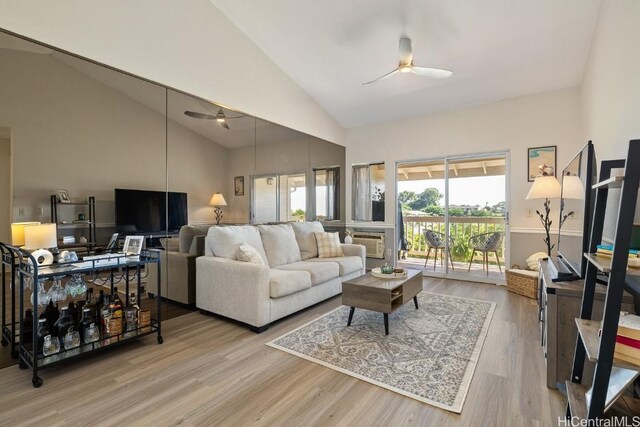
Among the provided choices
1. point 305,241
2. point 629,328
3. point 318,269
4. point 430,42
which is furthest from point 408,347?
point 430,42

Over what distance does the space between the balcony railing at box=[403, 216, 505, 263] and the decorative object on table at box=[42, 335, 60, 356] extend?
5057 mm

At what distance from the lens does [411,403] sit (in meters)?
1.81

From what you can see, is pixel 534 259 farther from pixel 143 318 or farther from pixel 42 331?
Result: pixel 42 331

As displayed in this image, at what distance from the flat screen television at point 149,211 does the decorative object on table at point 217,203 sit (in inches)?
15.1

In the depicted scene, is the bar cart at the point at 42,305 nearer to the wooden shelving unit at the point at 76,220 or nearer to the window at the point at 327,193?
the wooden shelving unit at the point at 76,220

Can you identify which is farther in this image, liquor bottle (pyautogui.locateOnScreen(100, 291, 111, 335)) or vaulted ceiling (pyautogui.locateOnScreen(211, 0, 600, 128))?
vaulted ceiling (pyautogui.locateOnScreen(211, 0, 600, 128))

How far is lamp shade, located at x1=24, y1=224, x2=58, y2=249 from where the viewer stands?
6.73ft

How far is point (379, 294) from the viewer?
2.70m

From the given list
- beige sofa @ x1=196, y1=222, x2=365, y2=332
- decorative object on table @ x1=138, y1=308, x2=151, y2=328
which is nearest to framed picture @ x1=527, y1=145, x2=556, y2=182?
beige sofa @ x1=196, y1=222, x2=365, y2=332

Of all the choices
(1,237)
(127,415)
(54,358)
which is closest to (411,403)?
(127,415)

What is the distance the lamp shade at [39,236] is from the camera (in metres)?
2.05

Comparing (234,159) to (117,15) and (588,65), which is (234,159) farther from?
(588,65)

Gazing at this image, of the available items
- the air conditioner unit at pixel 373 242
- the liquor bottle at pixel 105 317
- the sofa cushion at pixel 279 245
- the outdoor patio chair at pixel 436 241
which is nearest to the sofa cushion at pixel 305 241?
the sofa cushion at pixel 279 245

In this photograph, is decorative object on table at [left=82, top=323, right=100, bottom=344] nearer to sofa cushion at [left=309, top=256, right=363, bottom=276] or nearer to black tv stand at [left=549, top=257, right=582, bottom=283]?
sofa cushion at [left=309, top=256, right=363, bottom=276]
